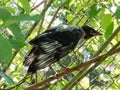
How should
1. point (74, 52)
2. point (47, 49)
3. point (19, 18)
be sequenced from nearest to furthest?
point (19, 18)
point (47, 49)
point (74, 52)

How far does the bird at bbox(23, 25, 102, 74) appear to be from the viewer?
1.61ft

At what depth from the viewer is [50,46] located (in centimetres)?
49

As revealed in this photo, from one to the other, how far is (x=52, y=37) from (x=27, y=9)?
0.68 feet

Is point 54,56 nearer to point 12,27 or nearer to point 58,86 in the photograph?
point 12,27

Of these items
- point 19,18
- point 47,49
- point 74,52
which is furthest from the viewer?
point 74,52

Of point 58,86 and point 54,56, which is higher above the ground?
point 54,56

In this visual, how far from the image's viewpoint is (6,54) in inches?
9.4

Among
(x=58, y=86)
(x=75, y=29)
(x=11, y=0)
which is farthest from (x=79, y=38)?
(x=11, y=0)

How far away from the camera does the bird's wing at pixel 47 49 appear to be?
1.60 ft

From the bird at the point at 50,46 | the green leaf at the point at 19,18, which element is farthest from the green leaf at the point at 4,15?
the bird at the point at 50,46

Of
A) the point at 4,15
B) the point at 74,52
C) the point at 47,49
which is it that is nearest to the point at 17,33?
the point at 4,15

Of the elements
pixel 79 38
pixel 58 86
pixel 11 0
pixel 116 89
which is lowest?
pixel 116 89

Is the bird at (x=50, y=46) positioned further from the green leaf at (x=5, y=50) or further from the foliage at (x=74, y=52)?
the green leaf at (x=5, y=50)

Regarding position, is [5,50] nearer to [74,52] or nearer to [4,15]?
[4,15]
